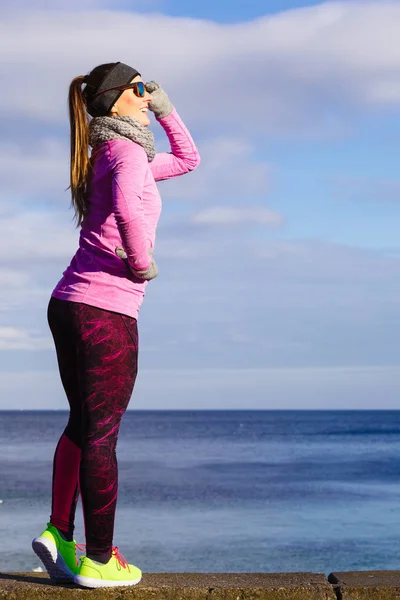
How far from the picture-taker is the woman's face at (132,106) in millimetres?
3877

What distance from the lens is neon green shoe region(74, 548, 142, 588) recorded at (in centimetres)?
369

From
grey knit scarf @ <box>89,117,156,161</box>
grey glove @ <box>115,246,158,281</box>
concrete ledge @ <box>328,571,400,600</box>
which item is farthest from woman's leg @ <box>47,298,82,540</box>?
concrete ledge @ <box>328,571,400,600</box>

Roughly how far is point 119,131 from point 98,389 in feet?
3.71

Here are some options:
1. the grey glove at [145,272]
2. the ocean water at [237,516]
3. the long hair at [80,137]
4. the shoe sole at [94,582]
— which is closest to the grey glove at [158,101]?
the long hair at [80,137]

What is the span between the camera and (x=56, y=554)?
385cm

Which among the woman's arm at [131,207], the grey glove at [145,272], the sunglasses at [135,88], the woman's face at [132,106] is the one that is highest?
the sunglasses at [135,88]

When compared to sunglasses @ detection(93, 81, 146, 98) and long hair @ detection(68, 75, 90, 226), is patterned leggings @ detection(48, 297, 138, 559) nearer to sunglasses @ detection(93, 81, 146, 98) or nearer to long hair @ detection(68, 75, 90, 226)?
long hair @ detection(68, 75, 90, 226)

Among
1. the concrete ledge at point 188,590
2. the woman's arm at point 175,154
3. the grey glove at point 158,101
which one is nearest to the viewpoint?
the concrete ledge at point 188,590

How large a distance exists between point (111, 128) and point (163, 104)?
1.41ft

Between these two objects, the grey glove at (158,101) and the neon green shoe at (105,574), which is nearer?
the neon green shoe at (105,574)

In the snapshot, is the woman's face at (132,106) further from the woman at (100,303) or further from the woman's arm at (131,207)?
the woman's arm at (131,207)

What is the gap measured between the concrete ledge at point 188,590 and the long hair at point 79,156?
1609 millimetres

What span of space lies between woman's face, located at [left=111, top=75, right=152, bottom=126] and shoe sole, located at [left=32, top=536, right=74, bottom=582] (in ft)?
6.37

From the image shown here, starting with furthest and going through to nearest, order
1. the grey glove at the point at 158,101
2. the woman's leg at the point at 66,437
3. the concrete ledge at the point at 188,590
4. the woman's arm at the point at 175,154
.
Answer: the woman's arm at the point at 175,154, the grey glove at the point at 158,101, the woman's leg at the point at 66,437, the concrete ledge at the point at 188,590
